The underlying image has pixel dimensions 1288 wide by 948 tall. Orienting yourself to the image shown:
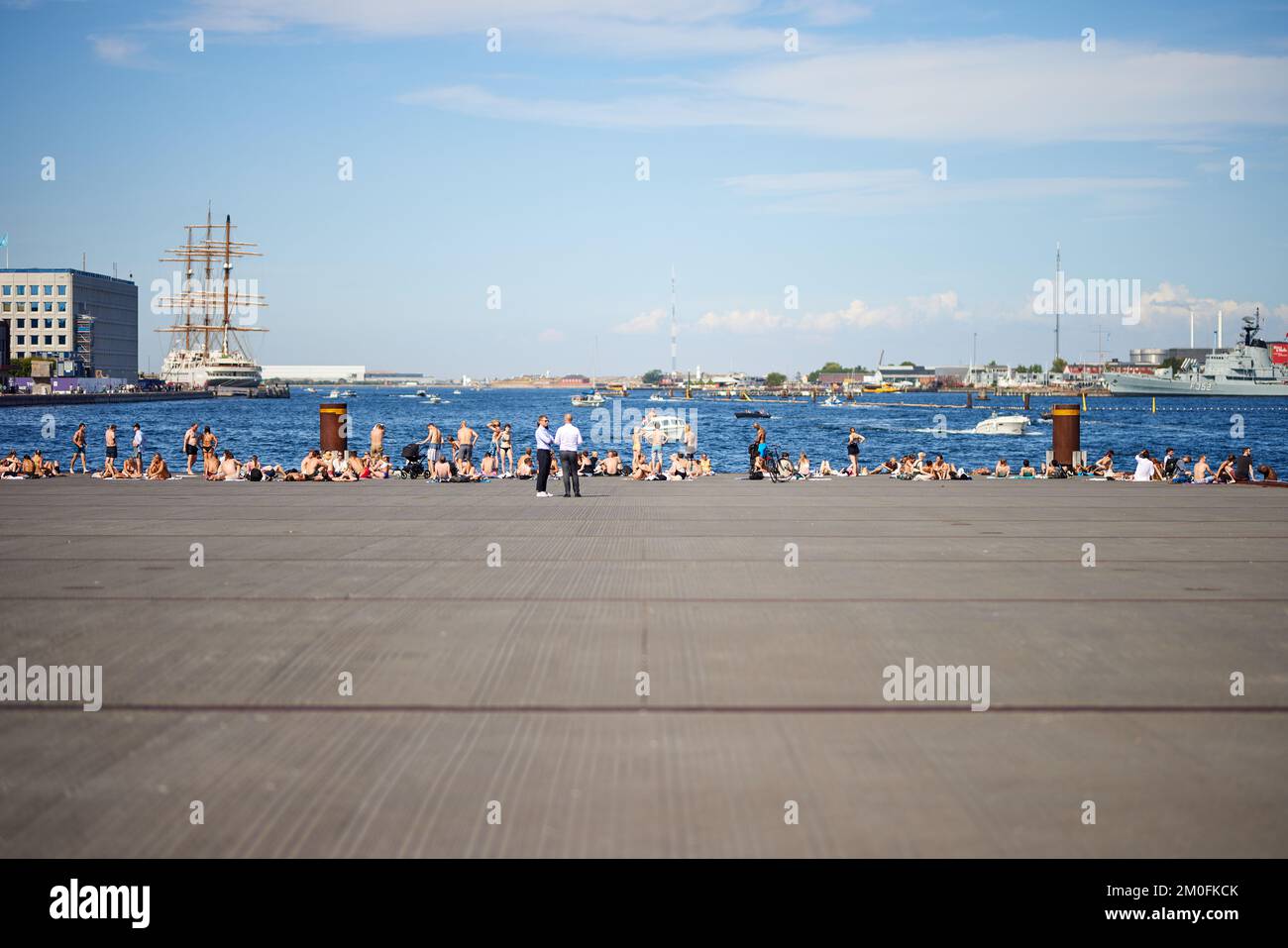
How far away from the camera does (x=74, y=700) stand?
7375 millimetres

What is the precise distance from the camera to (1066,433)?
33.2 m

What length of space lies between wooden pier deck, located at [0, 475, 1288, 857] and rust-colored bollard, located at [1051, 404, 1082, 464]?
17.9 m

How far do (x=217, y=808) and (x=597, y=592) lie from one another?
6217 mm

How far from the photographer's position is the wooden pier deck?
5273 mm

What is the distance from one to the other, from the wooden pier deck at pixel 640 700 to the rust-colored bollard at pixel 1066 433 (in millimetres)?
17853

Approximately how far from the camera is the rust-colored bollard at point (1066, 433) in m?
33.0

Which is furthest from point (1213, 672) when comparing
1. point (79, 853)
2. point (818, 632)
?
A: point (79, 853)

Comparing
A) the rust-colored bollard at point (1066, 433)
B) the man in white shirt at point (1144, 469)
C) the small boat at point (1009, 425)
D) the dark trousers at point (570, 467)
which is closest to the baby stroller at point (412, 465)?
the dark trousers at point (570, 467)

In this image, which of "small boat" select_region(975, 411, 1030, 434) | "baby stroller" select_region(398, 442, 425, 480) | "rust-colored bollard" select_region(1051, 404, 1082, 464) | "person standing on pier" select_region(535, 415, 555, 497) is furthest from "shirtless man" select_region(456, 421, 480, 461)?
"small boat" select_region(975, 411, 1030, 434)

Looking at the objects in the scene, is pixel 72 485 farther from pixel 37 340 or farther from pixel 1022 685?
pixel 37 340

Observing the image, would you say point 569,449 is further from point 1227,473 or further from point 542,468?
point 1227,473

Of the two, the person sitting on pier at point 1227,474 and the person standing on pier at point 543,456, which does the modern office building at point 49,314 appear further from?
the person sitting on pier at point 1227,474

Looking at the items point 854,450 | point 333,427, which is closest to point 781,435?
point 854,450

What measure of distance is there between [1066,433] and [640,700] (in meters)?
28.5
